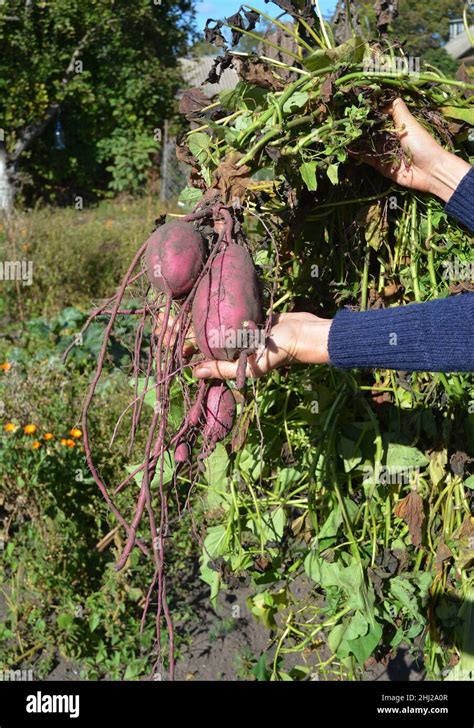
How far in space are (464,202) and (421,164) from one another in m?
0.10

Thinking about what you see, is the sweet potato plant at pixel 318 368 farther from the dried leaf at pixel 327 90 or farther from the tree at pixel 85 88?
the tree at pixel 85 88

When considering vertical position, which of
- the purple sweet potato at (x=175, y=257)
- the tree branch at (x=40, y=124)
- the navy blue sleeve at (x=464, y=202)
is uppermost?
the tree branch at (x=40, y=124)

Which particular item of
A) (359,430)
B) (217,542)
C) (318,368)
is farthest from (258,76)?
(217,542)

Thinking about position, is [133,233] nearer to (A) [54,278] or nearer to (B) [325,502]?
(A) [54,278]

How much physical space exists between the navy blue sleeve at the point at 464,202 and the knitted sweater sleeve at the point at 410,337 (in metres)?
0.22

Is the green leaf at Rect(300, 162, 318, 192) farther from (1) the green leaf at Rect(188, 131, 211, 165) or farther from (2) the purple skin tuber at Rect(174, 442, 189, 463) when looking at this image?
(2) the purple skin tuber at Rect(174, 442, 189, 463)

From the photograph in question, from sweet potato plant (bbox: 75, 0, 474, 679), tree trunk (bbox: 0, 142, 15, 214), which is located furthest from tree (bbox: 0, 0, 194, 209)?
sweet potato plant (bbox: 75, 0, 474, 679)

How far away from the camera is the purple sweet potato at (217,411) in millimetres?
1305

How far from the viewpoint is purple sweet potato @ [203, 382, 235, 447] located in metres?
1.30

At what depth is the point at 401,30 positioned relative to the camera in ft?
68.0

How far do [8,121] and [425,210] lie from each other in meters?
A: 9.02

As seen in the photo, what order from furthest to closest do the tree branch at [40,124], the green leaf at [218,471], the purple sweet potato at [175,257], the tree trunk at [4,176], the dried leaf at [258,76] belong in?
the tree branch at [40,124] → the tree trunk at [4,176] → the green leaf at [218,471] → the dried leaf at [258,76] → the purple sweet potato at [175,257]

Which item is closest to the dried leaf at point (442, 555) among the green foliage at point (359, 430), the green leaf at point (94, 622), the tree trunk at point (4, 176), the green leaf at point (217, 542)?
the green foliage at point (359, 430)
